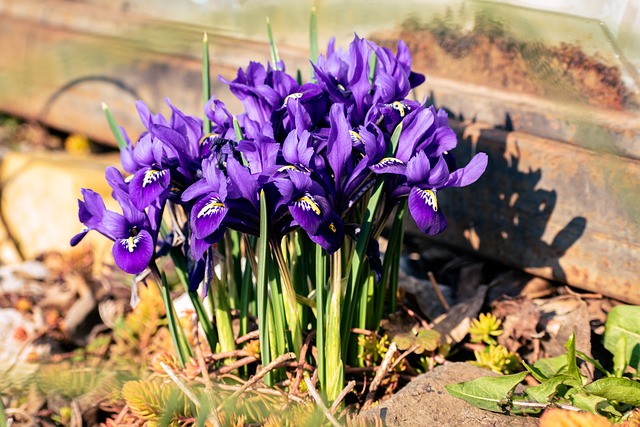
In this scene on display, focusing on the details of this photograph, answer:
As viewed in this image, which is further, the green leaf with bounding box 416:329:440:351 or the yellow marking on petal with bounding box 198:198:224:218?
the green leaf with bounding box 416:329:440:351

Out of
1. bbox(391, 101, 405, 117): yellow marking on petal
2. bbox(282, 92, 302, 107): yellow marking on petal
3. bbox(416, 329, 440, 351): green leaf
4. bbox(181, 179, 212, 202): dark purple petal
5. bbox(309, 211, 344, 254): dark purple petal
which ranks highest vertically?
bbox(282, 92, 302, 107): yellow marking on petal

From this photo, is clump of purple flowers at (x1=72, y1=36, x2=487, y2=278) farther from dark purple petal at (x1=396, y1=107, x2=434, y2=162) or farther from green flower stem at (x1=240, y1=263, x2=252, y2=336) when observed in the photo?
green flower stem at (x1=240, y1=263, x2=252, y2=336)

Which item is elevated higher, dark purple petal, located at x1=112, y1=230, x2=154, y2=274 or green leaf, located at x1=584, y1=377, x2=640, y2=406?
dark purple petal, located at x1=112, y1=230, x2=154, y2=274

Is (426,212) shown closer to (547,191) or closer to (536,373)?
(536,373)

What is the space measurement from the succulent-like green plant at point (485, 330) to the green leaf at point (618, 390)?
48 centimetres

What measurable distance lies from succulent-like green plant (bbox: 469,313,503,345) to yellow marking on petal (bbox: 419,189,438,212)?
624 mm

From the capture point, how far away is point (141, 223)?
180cm

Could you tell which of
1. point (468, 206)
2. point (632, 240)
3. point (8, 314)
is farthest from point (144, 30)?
point (632, 240)

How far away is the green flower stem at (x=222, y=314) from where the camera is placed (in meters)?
2.04

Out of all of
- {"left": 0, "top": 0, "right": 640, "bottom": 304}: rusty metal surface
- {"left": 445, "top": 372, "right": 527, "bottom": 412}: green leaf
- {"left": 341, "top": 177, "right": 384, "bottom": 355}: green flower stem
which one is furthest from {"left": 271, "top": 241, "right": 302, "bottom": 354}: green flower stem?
{"left": 0, "top": 0, "right": 640, "bottom": 304}: rusty metal surface

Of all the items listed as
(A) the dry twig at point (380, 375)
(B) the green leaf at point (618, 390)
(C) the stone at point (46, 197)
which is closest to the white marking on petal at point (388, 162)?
(A) the dry twig at point (380, 375)

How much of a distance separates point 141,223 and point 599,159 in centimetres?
148

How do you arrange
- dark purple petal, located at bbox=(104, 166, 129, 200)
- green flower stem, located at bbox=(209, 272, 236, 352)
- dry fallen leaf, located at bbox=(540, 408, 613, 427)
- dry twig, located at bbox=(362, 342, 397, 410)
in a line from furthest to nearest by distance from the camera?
green flower stem, located at bbox=(209, 272, 236, 352) < dry twig, located at bbox=(362, 342, 397, 410) < dark purple petal, located at bbox=(104, 166, 129, 200) < dry fallen leaf, located at bbox=(540, 408, 613, 427)

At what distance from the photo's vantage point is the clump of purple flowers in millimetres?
1662
